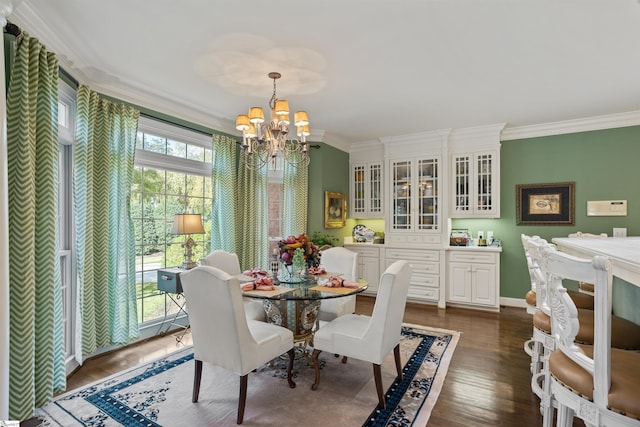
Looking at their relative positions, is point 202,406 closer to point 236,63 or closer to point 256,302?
point 256,302

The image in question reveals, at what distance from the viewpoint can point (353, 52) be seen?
2.69 metres

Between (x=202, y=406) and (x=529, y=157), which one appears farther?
(x=529, y=157)

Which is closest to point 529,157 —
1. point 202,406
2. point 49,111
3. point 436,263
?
point 436,263

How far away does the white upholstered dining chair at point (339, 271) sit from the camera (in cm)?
345

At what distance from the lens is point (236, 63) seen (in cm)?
289

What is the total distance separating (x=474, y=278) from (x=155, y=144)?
15.0 ft

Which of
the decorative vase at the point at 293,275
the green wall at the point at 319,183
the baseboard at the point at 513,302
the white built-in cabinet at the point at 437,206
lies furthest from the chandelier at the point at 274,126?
the baseboard at the point at 513,302

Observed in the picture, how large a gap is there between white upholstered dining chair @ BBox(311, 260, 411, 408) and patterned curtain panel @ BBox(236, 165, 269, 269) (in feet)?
7.64

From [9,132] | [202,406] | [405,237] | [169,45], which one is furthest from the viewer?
[405,237]

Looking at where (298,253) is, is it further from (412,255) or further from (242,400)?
(412,255)

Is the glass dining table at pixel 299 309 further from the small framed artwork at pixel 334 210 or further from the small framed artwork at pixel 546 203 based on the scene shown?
the small framed artwork at pixel 546 203

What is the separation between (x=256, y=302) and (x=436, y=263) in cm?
292

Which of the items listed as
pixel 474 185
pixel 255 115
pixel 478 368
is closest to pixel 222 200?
pixel 255 115

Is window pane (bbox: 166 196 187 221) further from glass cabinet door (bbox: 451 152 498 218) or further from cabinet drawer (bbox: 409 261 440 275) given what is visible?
glass cabinet door (bbox: 451 152 498 218)
